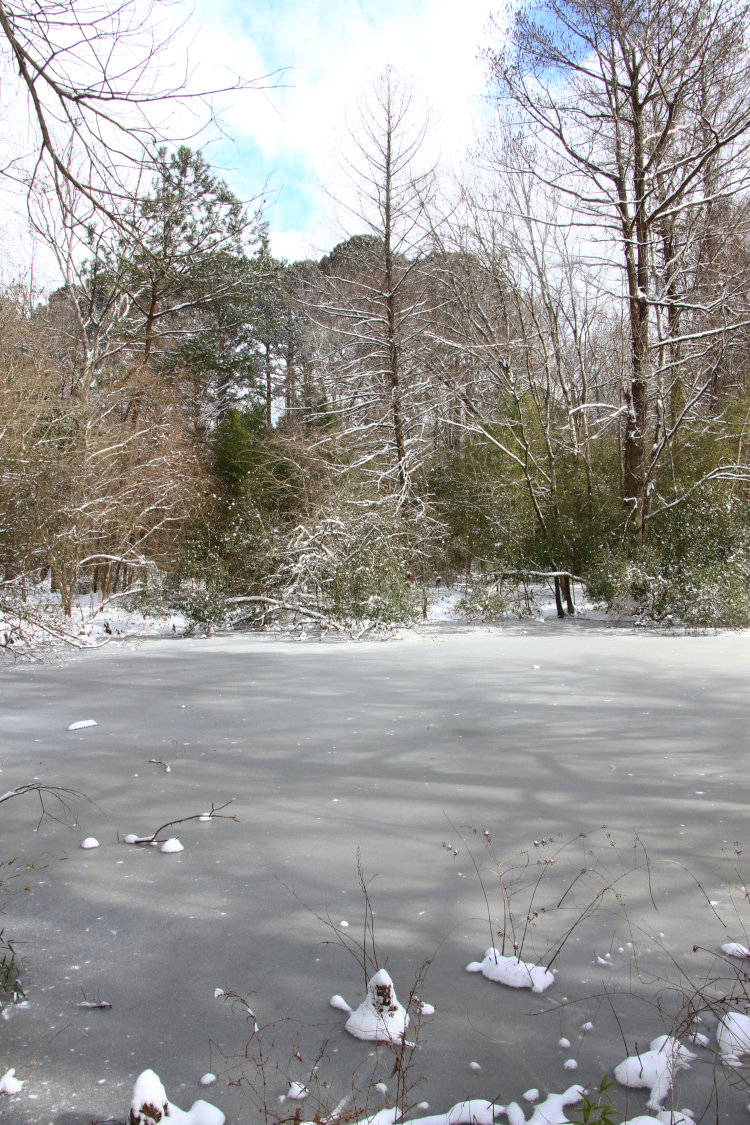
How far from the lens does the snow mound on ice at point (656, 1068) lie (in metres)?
1.80

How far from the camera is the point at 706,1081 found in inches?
72.2

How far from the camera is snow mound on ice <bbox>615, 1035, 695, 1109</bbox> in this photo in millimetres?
1796

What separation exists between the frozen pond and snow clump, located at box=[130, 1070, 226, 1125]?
0.09m

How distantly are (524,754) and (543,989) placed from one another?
227cm

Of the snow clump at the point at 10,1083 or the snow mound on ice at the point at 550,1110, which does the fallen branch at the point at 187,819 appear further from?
the snow mound on ice at the point at 550,1110

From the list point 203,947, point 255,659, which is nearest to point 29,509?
point 255,659

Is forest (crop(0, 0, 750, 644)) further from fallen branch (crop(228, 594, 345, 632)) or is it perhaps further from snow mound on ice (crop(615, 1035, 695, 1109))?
snow mound on ice (crop(615, 1035, 695, 1109))

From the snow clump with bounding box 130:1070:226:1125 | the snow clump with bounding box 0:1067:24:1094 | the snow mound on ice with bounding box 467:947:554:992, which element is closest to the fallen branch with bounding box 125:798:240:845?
the snow clump with bounding box 0:1067:24:1094

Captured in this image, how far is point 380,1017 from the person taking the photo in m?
1.99

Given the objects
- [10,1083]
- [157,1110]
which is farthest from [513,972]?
[10,1083]

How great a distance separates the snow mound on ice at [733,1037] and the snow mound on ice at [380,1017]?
833 millimetres

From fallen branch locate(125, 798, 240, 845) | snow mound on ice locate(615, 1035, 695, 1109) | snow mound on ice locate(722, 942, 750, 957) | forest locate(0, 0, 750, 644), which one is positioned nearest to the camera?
snow mound on ice locate(615, 1035, 695, 1109)

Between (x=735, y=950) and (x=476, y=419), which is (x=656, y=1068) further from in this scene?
(x=476, y=419)

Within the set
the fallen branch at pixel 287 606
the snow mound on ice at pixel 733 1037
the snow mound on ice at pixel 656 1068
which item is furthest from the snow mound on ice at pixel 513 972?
the fallen branch at pixel 287 606
